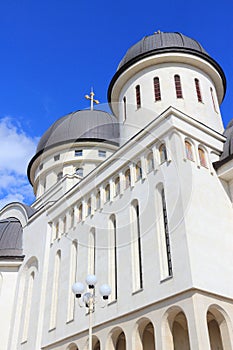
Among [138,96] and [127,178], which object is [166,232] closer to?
[127,178]

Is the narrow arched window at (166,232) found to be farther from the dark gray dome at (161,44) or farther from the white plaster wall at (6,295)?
the white plaster wall at (6,295)

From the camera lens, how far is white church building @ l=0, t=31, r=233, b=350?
12164 mm

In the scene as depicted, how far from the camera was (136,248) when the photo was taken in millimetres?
14344

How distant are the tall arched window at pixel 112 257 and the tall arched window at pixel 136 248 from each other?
115 centimetres

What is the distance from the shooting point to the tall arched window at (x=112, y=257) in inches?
576

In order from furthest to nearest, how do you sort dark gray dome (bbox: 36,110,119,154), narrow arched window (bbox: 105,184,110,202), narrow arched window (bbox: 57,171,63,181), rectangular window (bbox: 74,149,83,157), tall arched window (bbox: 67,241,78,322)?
dark gray dome (bbox: 36,110,119,154) < rectangular window (bbox: 74,149,83,157) < narrow arched window (bbox: 57,171,63,181) < narrow arched window (bbox: 105,184,110,202) < tall arched window (bbox: 67,241,78,322)

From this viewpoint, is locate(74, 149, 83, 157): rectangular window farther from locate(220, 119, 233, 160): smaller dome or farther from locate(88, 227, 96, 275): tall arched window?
locate(220, 119, 233, 160): smaller dome

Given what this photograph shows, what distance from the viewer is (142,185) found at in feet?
49.3

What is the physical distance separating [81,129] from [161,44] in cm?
941

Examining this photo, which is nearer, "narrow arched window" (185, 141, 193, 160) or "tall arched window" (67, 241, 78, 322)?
"narrow arched window" (185, 141, 193, 160)

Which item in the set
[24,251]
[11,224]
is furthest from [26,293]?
[11,224]

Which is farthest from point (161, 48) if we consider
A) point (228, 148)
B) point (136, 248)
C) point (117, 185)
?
point (136, 248)

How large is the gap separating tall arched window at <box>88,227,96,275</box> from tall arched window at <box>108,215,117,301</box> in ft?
3.72

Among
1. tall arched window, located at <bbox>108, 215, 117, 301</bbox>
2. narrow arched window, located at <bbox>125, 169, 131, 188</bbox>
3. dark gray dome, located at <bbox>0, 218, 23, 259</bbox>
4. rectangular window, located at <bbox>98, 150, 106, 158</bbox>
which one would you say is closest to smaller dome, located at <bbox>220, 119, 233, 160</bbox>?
narrow arched window, located at <bbox>125, 169, 131, 188</bbox>
